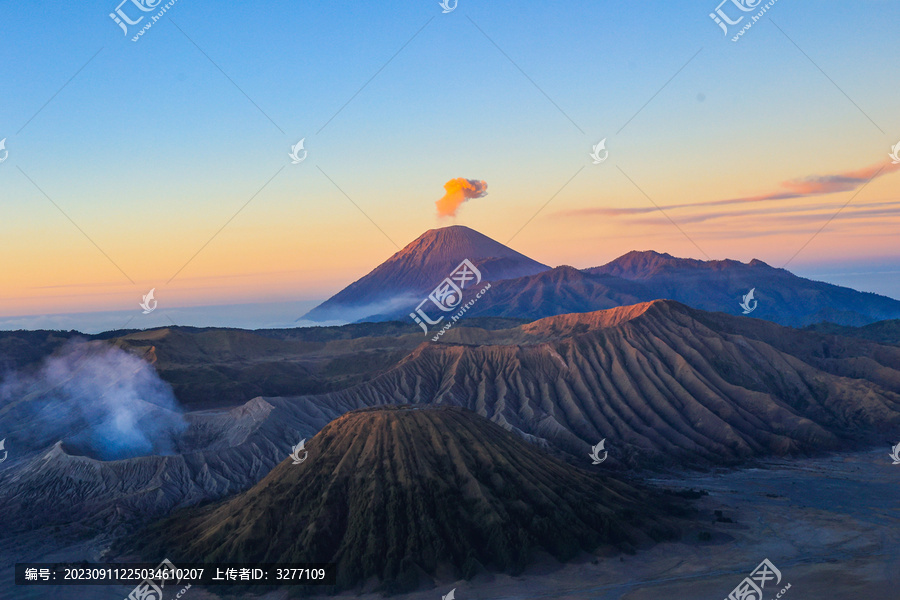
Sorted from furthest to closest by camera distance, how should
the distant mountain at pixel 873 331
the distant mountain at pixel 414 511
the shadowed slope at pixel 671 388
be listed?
the distant mountain at pixel 873 331
the shadowed slope at pixel 671 388
the distant mountain at pixel 414 511

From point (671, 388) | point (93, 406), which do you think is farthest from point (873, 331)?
point (93, 406)

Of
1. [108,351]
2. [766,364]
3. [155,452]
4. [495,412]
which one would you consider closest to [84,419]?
[155,452]

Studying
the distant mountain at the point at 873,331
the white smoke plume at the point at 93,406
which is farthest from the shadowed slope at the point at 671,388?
the distant mountain at the point at 873,331

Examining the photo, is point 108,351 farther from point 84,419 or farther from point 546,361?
Result: point 546,361

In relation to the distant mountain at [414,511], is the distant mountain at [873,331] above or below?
above

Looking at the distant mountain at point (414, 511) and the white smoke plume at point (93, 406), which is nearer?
the distant mountain at point (414, 511)

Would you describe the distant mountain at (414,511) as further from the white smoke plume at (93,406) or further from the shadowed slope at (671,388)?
the shadowed slope at (671,388)

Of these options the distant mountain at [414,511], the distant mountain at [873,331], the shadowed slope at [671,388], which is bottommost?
the distant mountain at [414,511]

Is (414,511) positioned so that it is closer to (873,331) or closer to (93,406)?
(93,406)

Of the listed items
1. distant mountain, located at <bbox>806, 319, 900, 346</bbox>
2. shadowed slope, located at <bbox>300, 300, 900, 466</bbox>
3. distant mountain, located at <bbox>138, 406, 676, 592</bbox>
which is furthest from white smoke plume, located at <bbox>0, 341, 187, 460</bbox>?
distant mountain, located at <bbox>806, 319, 900, 346</bbox>
